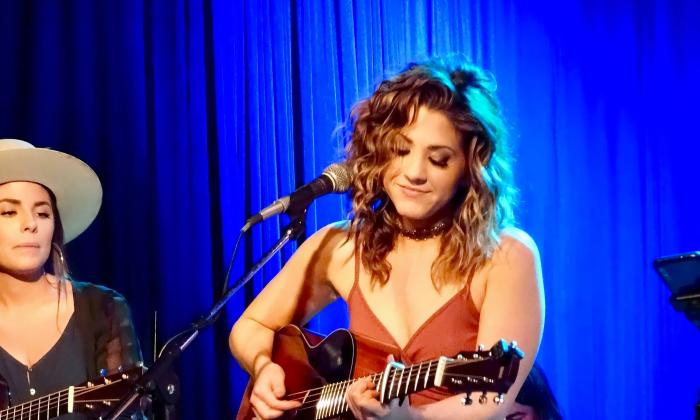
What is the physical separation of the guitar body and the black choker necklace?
12.9 inches

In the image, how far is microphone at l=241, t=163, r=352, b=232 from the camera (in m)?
2.42

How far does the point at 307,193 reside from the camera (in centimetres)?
247

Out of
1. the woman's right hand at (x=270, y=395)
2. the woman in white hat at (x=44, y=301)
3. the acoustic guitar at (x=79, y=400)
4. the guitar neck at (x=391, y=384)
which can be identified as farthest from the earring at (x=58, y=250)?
the guitar neck at (x=391, y=384)

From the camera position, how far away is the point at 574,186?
3666 millimetres

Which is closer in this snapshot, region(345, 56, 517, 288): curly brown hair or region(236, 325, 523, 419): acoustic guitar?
region(236, 325, 523, 419): acoustic guitar

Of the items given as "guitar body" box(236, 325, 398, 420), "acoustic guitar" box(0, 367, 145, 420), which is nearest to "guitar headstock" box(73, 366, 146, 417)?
"acoustic guitar" box(0, 367, 145, 420)

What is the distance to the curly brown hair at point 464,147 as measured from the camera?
2447mm

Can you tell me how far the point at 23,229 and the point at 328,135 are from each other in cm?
133

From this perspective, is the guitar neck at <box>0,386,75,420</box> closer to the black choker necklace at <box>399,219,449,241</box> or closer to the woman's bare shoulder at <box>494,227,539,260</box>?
the black choker necklace at <box>399,219,449,241</box>

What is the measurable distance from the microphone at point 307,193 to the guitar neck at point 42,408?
915mm

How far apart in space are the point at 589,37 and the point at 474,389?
6.93 ft

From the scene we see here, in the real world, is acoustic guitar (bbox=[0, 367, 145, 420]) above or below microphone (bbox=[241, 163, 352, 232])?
below

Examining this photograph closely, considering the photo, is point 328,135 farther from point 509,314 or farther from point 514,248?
point 509,314

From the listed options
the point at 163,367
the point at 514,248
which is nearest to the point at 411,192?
the point at 514,248
